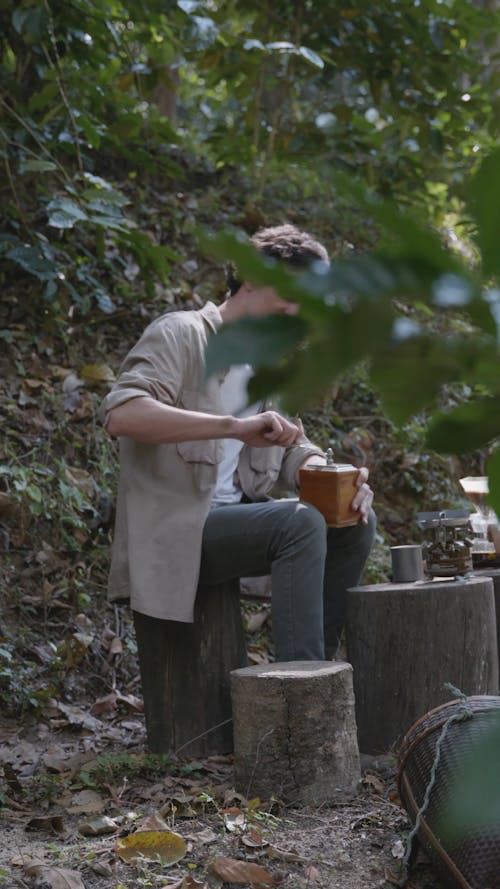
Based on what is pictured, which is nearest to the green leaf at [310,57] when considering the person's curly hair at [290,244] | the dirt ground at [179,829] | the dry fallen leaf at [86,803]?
the person's curly hair at [290,244]

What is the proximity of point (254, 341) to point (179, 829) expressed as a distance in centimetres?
259

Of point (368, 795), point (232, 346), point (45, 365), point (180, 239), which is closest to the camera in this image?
point (232, 346)

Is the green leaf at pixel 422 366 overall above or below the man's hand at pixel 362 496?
above

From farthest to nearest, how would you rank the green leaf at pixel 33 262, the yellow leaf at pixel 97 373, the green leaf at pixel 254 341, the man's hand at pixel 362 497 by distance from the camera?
1. the yellow leaf at pixel 97 373
2. the green leaf at pixel 33 262
3. the man's hand at pixel 362 497
4. the green leaf at pixel 254 341

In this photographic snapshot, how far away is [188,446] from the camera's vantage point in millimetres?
3260

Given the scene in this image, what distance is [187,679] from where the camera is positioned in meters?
3.43

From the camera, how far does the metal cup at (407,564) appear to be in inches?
140

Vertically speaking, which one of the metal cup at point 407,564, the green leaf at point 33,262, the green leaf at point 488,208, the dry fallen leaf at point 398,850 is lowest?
the dry fallen leaf at point 398,850

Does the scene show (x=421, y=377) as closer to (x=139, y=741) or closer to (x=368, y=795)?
(x=368, y=795)

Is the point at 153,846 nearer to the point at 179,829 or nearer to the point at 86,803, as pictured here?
the point at 179,829

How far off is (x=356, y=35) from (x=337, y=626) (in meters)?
3.18

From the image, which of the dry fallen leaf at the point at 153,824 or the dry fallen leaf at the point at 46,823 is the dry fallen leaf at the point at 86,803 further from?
the dry fallen leaf at the point at 153,824

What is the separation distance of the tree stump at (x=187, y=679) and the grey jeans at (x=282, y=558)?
17 cm

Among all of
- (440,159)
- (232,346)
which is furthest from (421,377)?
(440,159)
